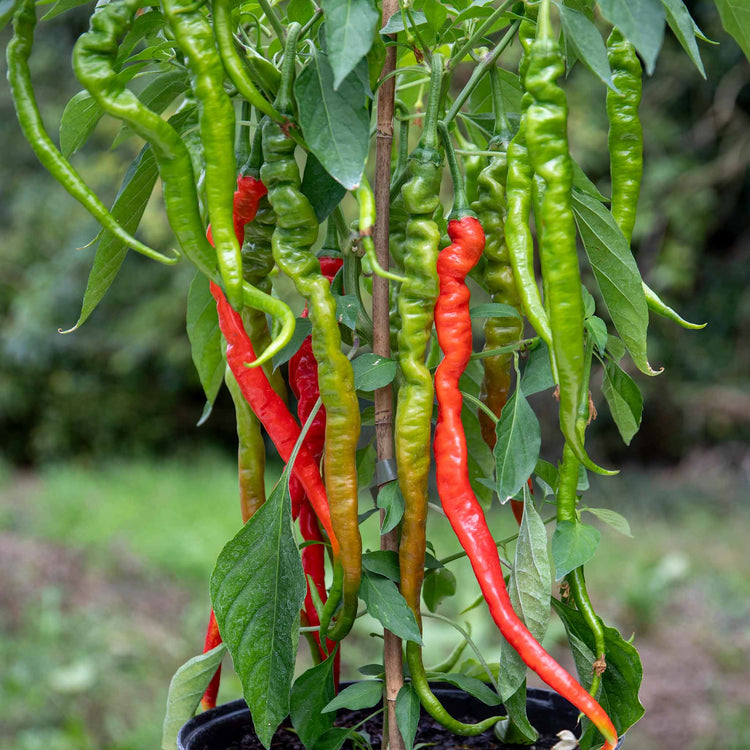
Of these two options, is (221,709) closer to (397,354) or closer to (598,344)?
(397,354)

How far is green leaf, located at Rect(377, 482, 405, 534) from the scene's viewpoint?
725mm

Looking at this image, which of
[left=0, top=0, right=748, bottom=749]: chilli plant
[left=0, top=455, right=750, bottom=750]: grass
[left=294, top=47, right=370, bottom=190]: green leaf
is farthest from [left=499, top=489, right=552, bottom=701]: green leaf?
[left=0, top=455, right=750, bottom=750]: grass

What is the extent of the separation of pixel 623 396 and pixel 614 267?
0.15 metres

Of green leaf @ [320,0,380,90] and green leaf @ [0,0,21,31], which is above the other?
green leaf @ [0,0,21,31]

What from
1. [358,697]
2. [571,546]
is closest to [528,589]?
[571,546]

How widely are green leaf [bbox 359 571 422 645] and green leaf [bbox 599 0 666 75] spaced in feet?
1.46

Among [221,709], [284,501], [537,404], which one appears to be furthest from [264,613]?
[537,404]

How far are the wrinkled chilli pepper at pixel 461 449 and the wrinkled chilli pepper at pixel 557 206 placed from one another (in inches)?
4.1

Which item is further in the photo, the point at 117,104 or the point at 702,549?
the point at 702,549

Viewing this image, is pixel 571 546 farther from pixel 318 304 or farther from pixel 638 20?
pixel 638 20

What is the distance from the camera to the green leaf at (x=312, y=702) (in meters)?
0.76

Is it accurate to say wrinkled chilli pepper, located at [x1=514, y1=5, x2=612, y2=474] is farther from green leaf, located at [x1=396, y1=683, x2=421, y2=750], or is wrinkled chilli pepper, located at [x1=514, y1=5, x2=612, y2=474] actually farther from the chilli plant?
green leaf, located at [x1=396, y1=683, x2=421, y2=750]

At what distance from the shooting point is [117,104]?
0.59 m

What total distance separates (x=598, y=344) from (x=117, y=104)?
16.6 inches
